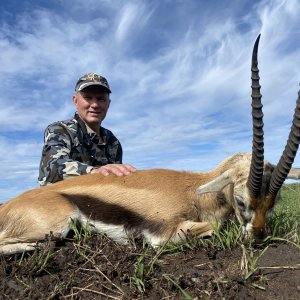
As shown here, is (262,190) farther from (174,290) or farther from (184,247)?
(174,290)

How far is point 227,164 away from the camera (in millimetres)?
5184

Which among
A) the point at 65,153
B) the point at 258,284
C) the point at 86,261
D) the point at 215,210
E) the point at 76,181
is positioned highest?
the point at 65,153

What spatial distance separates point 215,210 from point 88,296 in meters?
2.16

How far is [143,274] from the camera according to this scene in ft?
11.3

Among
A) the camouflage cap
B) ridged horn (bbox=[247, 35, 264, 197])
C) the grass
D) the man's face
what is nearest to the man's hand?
the grass

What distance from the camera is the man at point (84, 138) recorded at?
6.43 meters

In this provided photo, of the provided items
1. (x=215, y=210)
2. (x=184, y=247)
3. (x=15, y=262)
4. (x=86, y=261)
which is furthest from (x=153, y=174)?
(x=15, y=262)

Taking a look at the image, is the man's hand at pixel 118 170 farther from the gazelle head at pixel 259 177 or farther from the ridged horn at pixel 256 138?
the ridged horn at pixel 256 138

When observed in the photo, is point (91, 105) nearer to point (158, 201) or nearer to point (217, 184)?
point (158, 201)

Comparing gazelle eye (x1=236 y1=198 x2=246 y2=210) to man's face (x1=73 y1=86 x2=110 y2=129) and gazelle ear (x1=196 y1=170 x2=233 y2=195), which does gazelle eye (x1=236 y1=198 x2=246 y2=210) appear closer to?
gazelle ear (x1=196 y1=170 x2=233 y2=195)

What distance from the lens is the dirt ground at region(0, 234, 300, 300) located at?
3119 millimetres

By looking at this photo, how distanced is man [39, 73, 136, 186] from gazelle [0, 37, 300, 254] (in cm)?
140

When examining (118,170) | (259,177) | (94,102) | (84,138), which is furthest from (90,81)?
(259,177)

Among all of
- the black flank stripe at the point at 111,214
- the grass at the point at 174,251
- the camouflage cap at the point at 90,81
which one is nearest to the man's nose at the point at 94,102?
the camouflage cap at the point at 90,81
